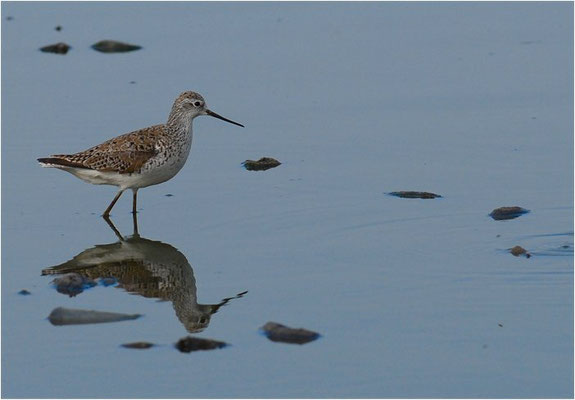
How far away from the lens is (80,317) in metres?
10.7

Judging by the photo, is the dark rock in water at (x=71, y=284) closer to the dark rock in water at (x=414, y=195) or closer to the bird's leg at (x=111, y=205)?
the bird's leg at (x=111, y=205)

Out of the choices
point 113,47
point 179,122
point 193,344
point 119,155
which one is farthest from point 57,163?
point 113,47

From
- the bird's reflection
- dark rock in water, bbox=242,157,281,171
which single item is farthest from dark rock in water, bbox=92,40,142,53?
the bird's reflection

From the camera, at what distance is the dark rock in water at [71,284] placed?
11508mm

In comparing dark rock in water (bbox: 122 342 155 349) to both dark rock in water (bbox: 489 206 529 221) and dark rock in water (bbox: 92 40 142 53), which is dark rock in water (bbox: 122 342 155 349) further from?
dark rock in water (bbox: 92 40 142 53)

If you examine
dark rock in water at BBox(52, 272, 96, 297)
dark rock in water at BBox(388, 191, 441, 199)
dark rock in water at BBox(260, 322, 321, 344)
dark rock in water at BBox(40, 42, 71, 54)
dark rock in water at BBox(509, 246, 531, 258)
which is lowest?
dark rock in water at BBox(260, 322, 321, 344)

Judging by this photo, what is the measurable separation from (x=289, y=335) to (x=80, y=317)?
182 cm

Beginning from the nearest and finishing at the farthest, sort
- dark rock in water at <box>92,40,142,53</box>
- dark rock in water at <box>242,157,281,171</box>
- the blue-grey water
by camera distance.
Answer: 1. the blue-grey water
2. dark rock in water at <box>242,157,281,171</box>
3. dark rock in water at <box>92,40,142,53</box>

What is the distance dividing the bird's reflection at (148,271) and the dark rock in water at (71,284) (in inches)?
9.1

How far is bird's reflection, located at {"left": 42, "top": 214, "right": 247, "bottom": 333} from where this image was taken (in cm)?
1112

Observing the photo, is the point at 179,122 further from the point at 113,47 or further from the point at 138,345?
the point at 113,47

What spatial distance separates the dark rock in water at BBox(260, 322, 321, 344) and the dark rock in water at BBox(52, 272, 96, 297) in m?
2.14

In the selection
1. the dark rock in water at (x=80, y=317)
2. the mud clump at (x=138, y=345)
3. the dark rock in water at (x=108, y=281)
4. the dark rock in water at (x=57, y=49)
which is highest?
the dark rock in water at (x=57, y=49)

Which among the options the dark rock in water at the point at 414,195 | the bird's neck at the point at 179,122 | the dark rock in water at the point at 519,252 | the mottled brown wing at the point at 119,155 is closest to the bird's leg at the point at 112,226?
the mottled brown wing at the point at 119,155
